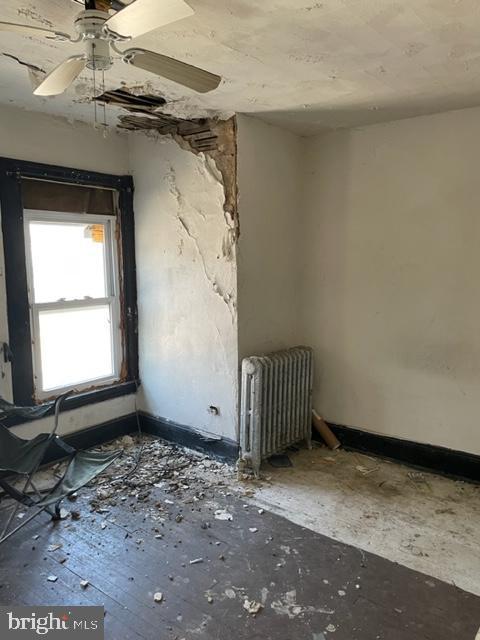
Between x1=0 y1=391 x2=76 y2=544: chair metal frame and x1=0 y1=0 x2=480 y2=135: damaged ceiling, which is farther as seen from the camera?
x1=0 y1=391 x2=76 y2=544: chair metal frame

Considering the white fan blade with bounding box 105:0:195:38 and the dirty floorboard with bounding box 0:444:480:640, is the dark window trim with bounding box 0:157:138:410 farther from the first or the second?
the white fan blade with bounding box 105:0:195:38

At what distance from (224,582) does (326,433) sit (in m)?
1.66

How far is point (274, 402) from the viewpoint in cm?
320

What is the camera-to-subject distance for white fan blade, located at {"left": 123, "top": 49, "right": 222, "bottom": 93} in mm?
1574

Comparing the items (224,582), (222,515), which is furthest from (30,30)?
(222,515)

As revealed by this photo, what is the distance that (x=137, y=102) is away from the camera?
2791 mm

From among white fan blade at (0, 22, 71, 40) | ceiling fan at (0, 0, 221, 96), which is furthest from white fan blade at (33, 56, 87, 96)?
white fan blade at (0, 22, 71, 40)

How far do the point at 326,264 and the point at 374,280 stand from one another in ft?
1.30

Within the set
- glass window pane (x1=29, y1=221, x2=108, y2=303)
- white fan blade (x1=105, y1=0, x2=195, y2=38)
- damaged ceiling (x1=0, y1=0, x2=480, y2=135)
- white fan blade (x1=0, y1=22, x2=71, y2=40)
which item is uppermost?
damaged ceiling (x1=0, y1=0, x2=480, y2=135)

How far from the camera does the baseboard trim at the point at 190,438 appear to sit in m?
3.29

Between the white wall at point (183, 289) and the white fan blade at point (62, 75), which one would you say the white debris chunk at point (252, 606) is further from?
the white fan blade at point (62, 75)

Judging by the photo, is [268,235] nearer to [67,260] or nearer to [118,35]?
[67,260]

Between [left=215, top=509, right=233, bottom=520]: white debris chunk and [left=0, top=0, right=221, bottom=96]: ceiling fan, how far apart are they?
7.21 feet

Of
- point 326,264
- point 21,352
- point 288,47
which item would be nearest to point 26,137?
point 21,352
